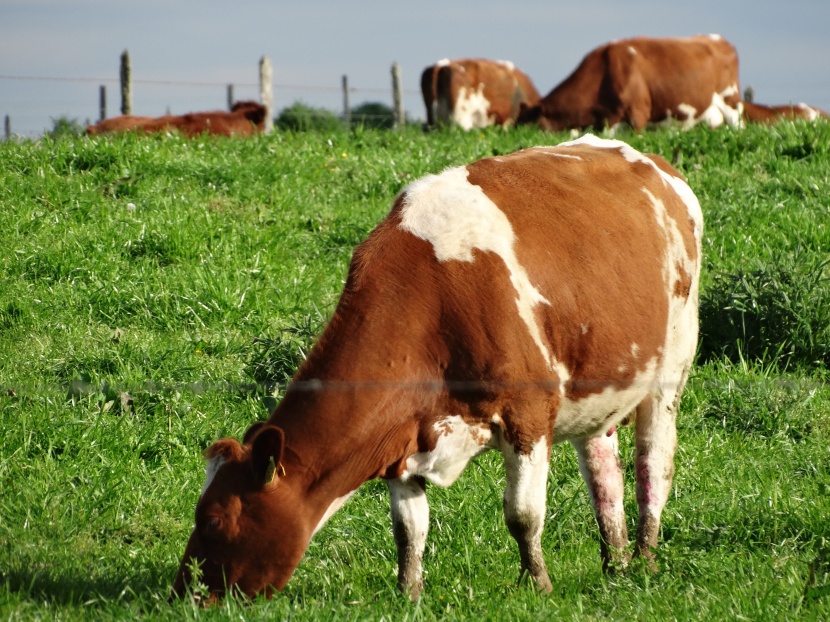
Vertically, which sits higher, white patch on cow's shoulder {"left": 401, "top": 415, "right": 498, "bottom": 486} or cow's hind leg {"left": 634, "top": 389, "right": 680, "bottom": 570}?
white patch on cow's shoulder {"left": 401, "top": 415, "right": 498, "bottom": 486}

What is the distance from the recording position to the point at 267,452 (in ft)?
12.9

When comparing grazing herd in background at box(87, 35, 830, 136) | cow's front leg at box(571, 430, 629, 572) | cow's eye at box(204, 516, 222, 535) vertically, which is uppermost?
grazing herd in background at box(87, 35, 830, 136)

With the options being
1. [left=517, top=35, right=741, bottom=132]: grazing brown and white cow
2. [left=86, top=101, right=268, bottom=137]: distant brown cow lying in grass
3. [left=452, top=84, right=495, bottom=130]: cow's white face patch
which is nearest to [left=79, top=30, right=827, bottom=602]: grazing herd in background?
[left=86, top=101, right=268, bottom=137]: distant brown cow lying in grass

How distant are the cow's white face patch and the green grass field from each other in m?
9.95

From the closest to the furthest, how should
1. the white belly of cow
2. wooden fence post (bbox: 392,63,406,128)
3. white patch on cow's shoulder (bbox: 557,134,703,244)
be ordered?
the white belly of cow < white patch on cow's shoulder (bbox: 557,134,703,244) < wooden fence post (bbox: 392,63,406,128)

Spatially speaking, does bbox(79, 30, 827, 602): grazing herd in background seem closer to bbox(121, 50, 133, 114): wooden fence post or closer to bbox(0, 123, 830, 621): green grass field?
bbox(0, 123, 830, 621): green grass field

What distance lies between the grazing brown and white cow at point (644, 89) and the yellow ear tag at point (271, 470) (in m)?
12.7

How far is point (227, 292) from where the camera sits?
7.80 meters

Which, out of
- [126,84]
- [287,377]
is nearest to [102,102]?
[126,84]

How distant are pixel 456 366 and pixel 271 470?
2.69 ft

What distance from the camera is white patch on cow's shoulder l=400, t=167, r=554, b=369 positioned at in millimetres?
4329

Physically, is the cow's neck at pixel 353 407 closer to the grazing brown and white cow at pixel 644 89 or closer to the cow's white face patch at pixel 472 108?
the grazing brown and white cow at pixel 644 89

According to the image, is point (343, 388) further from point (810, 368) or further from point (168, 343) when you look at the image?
point (810, 368)

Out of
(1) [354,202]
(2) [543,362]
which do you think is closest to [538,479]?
(2) [543,362]
